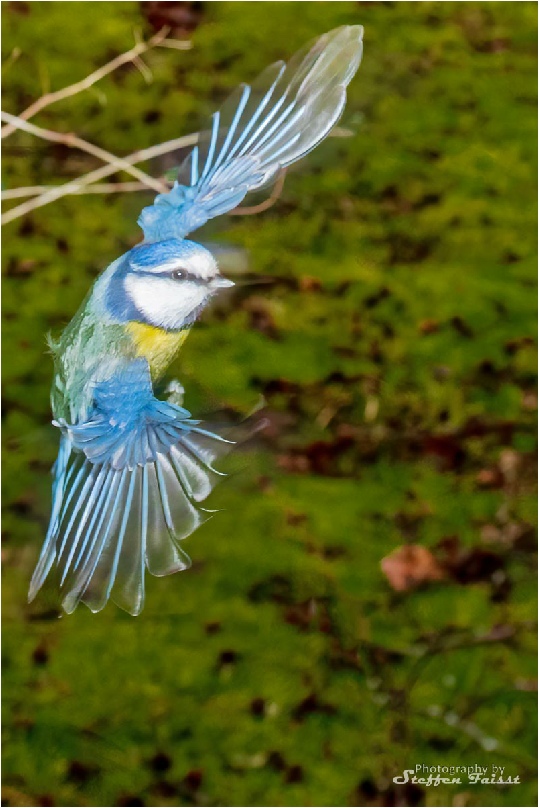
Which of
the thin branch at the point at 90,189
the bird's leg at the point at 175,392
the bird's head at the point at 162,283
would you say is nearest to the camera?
the bird's head at the point at 162,283

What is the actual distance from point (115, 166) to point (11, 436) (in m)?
0.46

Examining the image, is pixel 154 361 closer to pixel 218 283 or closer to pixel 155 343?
pixel 155 343

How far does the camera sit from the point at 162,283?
76cm

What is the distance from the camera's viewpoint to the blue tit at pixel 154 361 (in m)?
0.77

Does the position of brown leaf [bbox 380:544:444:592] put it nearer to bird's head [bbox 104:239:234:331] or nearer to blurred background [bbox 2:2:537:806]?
blurred background [bbox 2:2:537:806]

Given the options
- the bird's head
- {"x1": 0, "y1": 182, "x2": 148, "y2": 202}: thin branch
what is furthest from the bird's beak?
{"x1": 0, "y1": 182, "x2": 148, "y2": 202}: thin branch

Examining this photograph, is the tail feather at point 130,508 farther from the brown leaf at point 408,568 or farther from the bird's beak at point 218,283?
the brown leaf at point 408,568

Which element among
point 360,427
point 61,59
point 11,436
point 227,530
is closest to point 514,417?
point 360,427

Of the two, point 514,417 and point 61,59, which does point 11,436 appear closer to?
point 61,59

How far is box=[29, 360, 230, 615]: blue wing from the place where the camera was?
0.77 metres

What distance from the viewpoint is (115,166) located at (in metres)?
1.00
